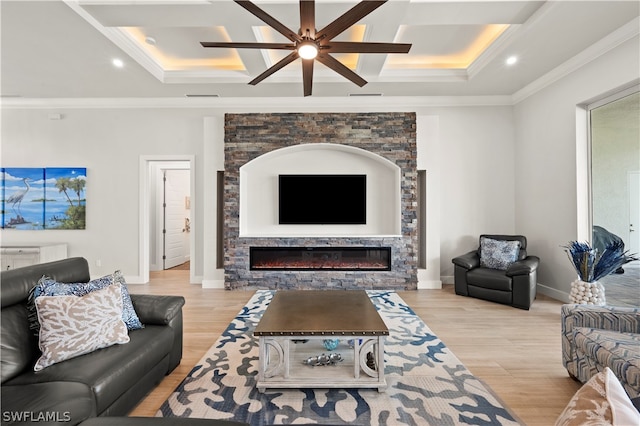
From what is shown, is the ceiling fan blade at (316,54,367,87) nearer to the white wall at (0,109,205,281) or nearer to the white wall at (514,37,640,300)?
the white wall at (514,37,640,300)

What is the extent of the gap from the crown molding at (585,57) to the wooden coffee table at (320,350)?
3905 millimetres

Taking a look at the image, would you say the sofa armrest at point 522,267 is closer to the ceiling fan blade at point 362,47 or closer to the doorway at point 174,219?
the ceiling fan blade at point 362,47

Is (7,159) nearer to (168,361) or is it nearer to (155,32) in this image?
(155,32)

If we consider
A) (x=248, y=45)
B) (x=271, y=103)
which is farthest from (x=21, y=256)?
(x=248, y=45)

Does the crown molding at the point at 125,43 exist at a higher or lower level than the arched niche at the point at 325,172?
higher

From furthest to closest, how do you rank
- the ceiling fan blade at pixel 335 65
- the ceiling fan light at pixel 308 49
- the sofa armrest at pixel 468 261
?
the sofa armrest at pixel 468 261
the ceiling fan blade at pixel 335 65
the ceiling fan light at pixel 308 49

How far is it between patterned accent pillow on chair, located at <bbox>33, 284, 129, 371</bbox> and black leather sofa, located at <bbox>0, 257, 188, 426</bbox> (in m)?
0.04

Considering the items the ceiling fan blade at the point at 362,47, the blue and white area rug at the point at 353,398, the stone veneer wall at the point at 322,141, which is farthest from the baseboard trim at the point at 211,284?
the ceiling fan blade at the point at 362,47

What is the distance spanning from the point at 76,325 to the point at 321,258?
3.65m

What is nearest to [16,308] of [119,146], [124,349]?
[124,349]

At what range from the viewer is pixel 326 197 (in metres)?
5.35

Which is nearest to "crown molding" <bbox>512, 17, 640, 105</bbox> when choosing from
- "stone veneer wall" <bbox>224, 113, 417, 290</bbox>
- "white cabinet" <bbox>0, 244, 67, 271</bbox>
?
"stone veneer wall" <bbox>224, 113, 417, 290</bbox>

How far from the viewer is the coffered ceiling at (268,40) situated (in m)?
3.06

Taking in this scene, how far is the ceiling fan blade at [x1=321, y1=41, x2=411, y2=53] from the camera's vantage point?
255 centimetres
